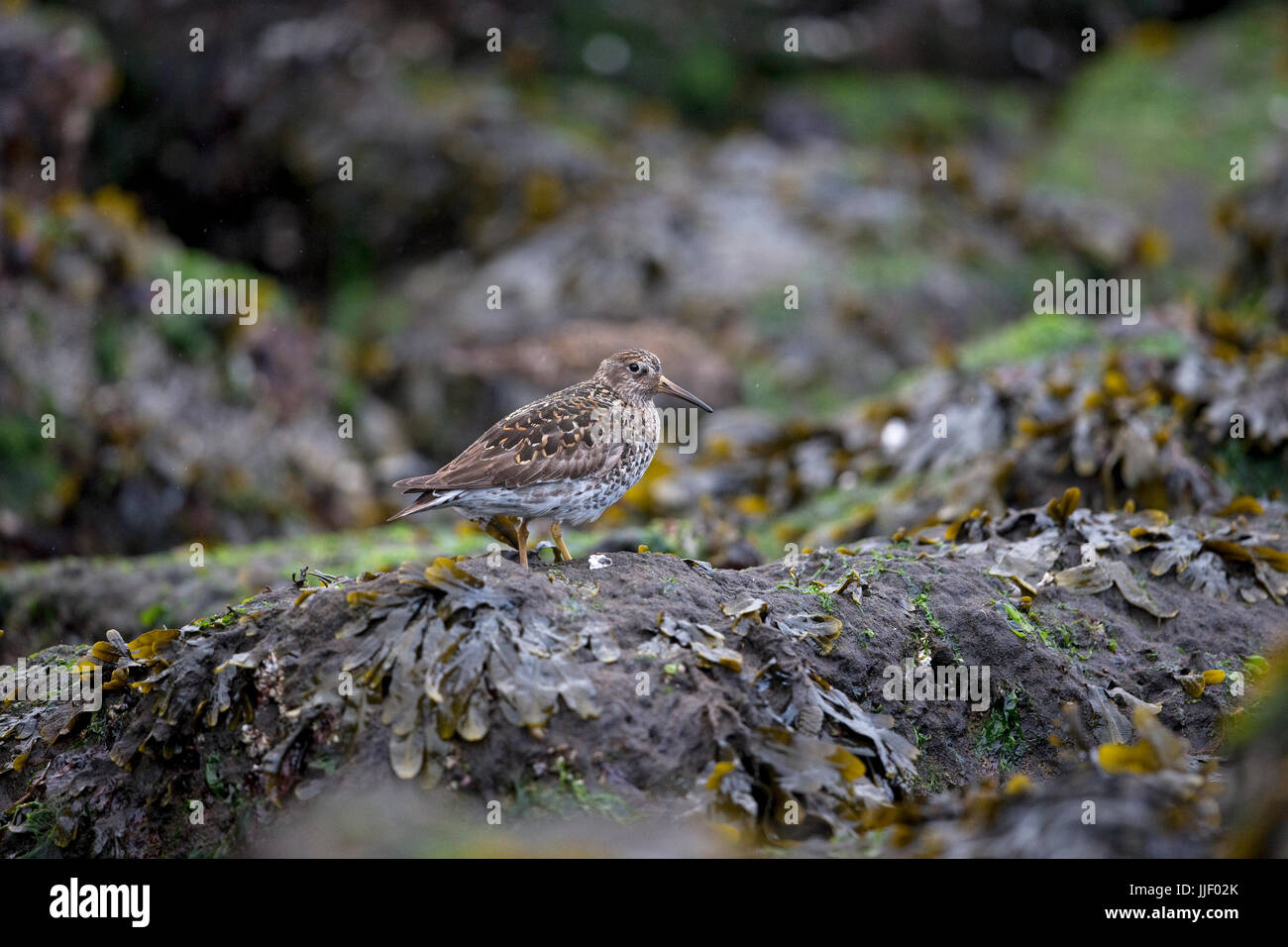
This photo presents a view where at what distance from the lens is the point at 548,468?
5336mm

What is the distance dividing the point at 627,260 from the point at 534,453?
31.3 feet

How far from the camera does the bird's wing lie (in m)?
5.26

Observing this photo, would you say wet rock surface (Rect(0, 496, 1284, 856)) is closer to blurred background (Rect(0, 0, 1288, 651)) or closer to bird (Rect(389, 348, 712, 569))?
bird (Rect(389, 348, 712, 569))

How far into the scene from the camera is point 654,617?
4824 millimetres

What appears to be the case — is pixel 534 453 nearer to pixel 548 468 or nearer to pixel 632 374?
pixel 548 468

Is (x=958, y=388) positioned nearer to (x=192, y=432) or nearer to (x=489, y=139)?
(x=192, y=432)

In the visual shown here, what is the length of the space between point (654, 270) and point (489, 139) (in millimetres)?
3516

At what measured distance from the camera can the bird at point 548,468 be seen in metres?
5.28

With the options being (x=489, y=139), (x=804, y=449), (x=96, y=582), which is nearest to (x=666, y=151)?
(x=489, y=139)

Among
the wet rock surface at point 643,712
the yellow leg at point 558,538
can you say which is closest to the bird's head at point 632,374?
the yellow leg at point 558,538

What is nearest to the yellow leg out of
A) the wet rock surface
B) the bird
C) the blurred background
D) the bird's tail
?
the bird

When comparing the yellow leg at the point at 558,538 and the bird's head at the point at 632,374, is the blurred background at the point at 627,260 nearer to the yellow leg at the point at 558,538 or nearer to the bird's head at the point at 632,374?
the bird's head at the point at 632,374
